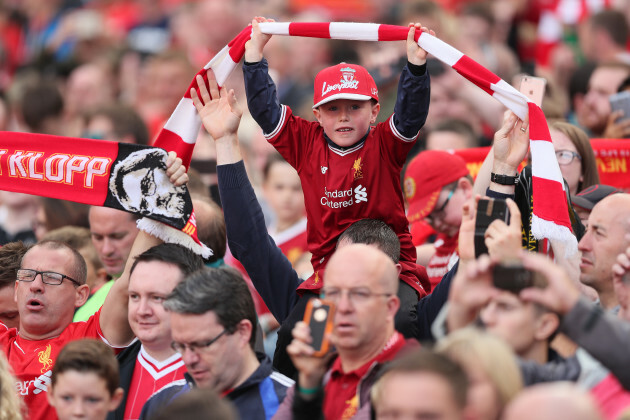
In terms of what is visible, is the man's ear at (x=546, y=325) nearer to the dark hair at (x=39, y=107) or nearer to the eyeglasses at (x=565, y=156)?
the eyeglasses at (x=565, y=156)

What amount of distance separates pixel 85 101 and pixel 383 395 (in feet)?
30.9

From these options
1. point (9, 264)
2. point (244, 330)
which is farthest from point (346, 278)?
point (9, 264)

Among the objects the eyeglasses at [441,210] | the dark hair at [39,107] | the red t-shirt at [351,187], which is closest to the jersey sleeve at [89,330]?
the red t-shirt at [351,187]

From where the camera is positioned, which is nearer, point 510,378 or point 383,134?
point 510,378

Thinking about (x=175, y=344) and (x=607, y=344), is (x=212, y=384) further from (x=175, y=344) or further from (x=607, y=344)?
(x=607, y=344)

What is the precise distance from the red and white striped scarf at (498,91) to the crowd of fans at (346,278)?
90 millimetres

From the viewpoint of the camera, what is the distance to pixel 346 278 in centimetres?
495

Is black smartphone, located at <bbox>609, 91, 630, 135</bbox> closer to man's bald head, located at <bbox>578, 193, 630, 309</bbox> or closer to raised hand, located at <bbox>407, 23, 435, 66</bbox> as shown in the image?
man's bald head, located at <bbox>578, 193, 630, 309</bbox>

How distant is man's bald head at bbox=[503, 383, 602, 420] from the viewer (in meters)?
3.66

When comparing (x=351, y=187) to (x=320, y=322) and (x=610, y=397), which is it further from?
(x=610, y=397)

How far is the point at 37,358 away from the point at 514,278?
3.01 meters

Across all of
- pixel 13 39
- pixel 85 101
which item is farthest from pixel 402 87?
pixel 13 39

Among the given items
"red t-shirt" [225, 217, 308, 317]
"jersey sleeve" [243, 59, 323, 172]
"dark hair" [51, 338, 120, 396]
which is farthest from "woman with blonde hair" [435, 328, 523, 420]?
"red t-shirt" [225, 217, 308, 317]

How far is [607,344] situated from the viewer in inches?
168
